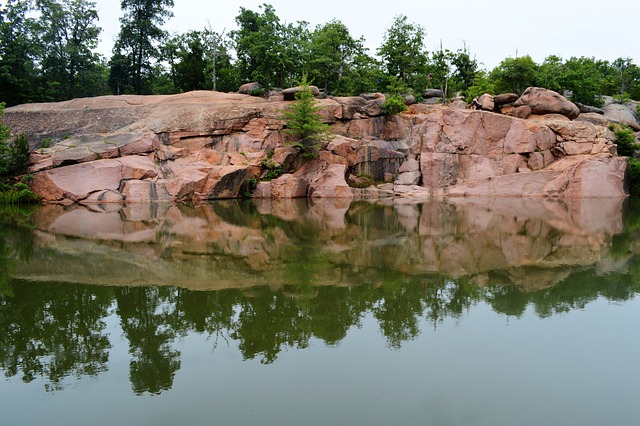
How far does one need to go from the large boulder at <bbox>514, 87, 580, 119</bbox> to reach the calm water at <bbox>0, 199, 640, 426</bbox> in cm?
1902

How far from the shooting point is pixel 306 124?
24891 mm

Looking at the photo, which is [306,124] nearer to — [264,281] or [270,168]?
[270,168]

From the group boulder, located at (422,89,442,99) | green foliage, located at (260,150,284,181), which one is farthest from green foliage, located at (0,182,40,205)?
boulder, located at (422,89,442,99)

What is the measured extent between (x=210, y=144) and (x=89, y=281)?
61.5 feet

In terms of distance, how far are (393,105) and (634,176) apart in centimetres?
1339

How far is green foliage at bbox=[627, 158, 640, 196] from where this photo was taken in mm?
25828

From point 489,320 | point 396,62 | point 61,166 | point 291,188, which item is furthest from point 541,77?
point 489,320

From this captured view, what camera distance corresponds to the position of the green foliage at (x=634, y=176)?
25.8 m

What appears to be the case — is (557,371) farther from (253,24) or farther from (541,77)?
(253,24)

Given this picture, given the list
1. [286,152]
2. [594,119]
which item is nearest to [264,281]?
[286,152]

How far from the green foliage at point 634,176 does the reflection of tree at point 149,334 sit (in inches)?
1060

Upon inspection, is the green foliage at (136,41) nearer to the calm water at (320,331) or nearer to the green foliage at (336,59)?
the green foliage at (336,59)

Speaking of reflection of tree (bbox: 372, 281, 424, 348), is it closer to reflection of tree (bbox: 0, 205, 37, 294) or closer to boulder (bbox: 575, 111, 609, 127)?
reflection of tree (bbox: 0, 205, 37, 294)

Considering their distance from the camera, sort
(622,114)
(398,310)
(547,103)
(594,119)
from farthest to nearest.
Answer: (622,114) < (594,119) < (547,103) < (398,310)
